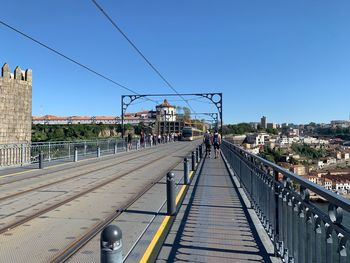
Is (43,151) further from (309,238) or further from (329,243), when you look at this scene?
(329,243)

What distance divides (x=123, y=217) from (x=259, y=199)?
113 inches

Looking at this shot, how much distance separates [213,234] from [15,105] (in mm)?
38846

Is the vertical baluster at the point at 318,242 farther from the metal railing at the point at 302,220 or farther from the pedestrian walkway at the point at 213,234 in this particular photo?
the pedestrian walkway at the point at 213,234

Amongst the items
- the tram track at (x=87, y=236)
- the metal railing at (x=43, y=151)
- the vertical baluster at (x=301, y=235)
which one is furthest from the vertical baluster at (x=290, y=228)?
the metal railing at (x=43, y=151)

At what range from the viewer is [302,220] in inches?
155

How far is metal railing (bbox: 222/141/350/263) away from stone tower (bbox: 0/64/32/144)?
120ft

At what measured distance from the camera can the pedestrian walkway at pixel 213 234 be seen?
214 inches

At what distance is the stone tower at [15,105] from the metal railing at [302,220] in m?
36.4

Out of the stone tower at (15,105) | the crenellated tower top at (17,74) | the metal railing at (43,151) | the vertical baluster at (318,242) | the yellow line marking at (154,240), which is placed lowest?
the yellow line marking at (154,240)

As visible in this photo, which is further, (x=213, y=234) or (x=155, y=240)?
(x=213, y=234)

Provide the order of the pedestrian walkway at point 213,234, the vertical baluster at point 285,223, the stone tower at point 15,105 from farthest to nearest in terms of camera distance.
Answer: the stone tower at point 15,105, the pedestrian walkway at point 213,234, the vertical baluster at point 285,223

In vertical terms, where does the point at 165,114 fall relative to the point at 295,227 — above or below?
above

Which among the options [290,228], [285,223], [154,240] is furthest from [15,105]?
[290,228]

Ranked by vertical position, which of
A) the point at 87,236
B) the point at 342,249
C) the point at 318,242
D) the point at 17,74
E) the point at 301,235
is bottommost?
the point at 87,236
